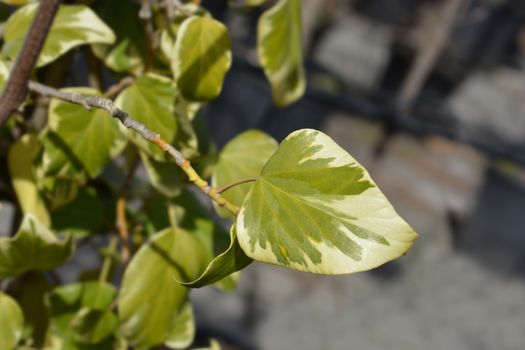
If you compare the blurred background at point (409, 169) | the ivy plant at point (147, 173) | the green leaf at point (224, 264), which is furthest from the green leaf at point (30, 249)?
the blurred background at point (409, 169)

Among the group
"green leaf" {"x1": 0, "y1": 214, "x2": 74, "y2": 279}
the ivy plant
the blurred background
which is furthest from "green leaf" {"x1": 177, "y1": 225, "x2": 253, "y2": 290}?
the blurred background

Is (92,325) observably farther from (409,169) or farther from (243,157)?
(409,169)

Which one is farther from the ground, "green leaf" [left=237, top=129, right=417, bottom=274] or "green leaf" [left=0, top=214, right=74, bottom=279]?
"green leaf" [left=237, top=129, right=417, bottom=274]

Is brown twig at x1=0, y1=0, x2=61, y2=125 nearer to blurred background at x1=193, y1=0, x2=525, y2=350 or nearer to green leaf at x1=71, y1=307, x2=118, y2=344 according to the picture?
green leaf at x1=71, y1=307, x2=118, y2=344

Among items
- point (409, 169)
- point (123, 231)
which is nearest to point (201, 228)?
point (123, 231)

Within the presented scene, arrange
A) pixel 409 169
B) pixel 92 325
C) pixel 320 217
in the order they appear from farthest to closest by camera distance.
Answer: pixel 409 169, pixel 92 325, pixel 320 217

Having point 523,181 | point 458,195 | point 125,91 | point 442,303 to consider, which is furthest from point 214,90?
point 523,181
